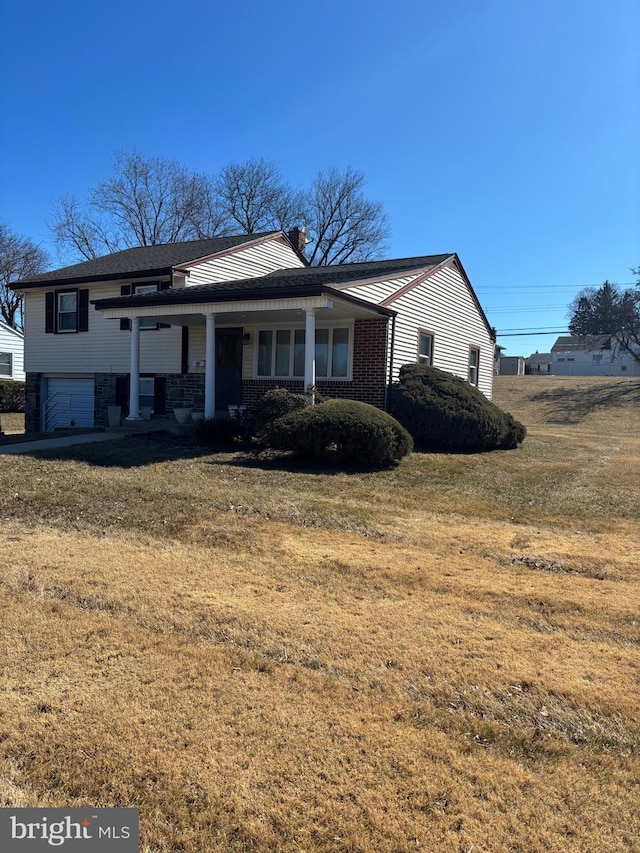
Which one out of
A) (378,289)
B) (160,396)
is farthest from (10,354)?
(378,289)

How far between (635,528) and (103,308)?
13.1 metres

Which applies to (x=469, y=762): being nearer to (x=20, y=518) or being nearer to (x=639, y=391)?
(x=20, y=518)

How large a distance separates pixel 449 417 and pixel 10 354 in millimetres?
24340

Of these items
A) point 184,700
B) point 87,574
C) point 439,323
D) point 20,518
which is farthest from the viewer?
point 439,323

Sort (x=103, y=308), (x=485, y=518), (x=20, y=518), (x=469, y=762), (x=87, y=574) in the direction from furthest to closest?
(x=103, y=308) → (x=485, y=518) → (x=20, y=518) → (x=87, y=574) → (x=469, y=762)

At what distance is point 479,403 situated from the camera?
1325cm

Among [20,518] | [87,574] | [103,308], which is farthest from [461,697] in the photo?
[103,308]

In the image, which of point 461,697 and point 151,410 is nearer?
point 461,697

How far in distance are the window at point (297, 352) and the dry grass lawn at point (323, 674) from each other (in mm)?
8223

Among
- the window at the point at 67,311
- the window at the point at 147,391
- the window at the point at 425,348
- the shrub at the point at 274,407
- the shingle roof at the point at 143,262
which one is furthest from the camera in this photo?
the window at the point at 67,311

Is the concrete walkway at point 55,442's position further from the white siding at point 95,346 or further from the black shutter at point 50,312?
the black shutter at point 50,312

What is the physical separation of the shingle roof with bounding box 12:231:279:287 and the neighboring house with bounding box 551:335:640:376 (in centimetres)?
4764

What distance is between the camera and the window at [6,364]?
2833 centimetres

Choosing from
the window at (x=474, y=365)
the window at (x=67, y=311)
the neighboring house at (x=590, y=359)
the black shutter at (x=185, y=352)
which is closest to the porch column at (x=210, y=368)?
the black shutter at (x=185, y=352)
